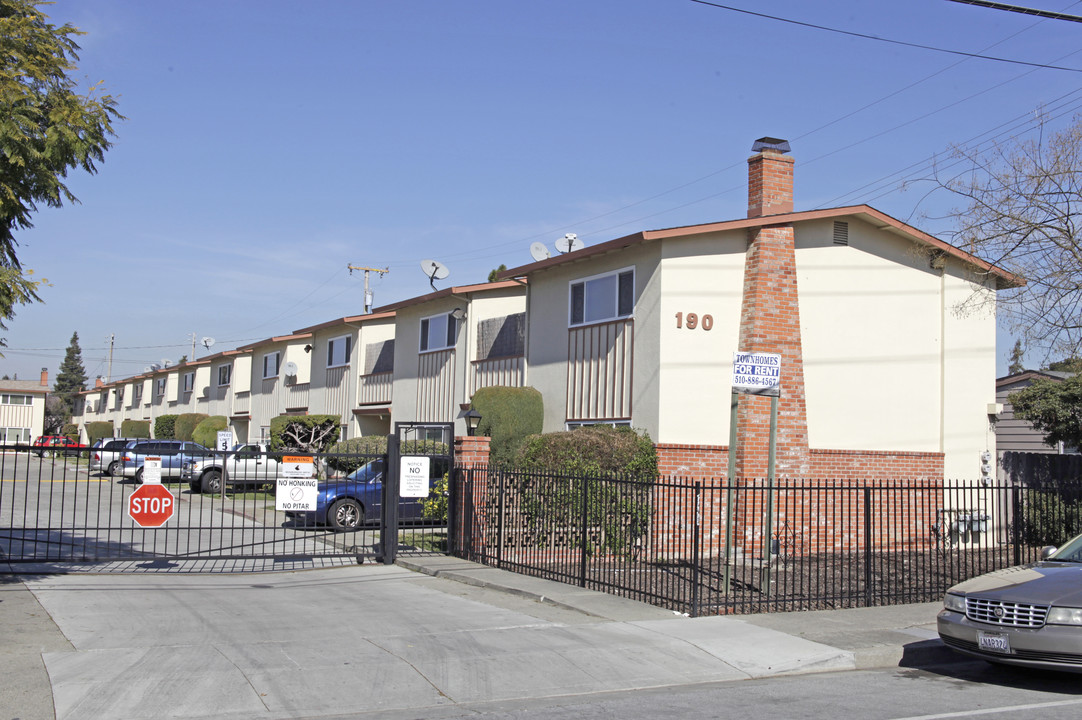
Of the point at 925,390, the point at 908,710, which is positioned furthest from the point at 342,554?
the point at 925,390

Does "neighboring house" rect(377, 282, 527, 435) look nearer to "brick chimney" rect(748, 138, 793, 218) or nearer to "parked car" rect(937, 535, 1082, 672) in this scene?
"brick chimney" rect(748, 138, 793, 218)

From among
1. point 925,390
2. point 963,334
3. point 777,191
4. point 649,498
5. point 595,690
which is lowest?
point 595,690

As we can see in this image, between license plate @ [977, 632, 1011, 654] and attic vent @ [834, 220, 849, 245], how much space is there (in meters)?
10.9

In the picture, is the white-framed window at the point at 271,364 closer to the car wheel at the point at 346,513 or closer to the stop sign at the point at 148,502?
the car wheel at the point at 346,513

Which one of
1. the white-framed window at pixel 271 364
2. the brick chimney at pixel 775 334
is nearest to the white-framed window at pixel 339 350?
the white-framed window at pixel 271 364

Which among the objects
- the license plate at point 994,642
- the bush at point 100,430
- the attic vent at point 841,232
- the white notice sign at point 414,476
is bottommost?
the license plate at point 994,642

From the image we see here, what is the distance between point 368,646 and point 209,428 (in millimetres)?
38003

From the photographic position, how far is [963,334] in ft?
62.9

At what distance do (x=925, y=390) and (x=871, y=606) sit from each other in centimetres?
783

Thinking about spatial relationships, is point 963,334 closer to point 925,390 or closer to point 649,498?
point 925,390

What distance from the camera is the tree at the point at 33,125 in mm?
9852

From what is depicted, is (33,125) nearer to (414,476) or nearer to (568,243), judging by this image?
(414,476)

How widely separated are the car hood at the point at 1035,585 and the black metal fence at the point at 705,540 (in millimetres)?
2566

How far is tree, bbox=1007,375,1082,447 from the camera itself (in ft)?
62.0
